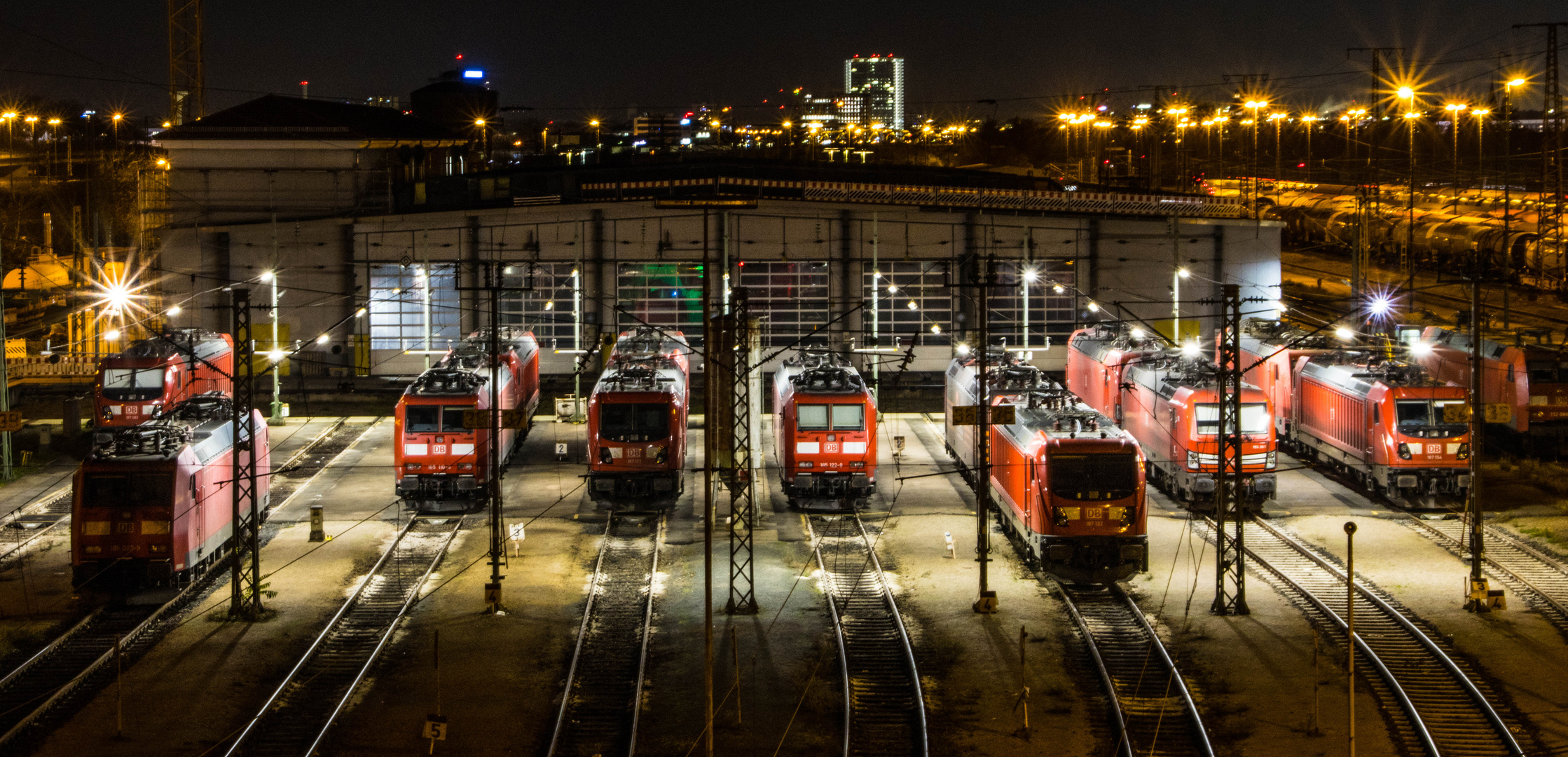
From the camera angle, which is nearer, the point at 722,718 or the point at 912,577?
the point at 722,718

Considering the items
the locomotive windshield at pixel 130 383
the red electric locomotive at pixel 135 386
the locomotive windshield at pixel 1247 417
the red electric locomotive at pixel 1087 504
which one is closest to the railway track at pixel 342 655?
the red electric locomotive at pixel 1087 504

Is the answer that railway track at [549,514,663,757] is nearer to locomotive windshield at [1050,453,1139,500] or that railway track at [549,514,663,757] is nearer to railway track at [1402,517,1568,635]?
locomotive windshield at [1050,453,1139,500]

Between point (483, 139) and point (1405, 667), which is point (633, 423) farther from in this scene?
point (483, 139)

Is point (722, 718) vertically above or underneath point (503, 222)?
underneath

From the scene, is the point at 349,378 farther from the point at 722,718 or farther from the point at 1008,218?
the point at 722,718

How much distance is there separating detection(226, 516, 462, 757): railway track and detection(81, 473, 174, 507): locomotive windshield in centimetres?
371

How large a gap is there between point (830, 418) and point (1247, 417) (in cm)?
920

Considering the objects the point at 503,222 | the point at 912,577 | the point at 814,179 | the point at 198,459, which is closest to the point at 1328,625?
the point at 912,577

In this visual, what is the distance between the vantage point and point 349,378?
171ft

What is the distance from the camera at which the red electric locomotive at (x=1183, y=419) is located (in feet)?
106

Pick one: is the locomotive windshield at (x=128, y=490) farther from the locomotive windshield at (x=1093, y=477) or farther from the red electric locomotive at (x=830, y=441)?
the locomotive windshield at (x=1093, y=477)

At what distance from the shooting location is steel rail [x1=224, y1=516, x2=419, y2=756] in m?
19.7

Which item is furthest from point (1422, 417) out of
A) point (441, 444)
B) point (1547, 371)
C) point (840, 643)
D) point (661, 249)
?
point (661, 249)

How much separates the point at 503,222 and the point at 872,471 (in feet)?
81.5
